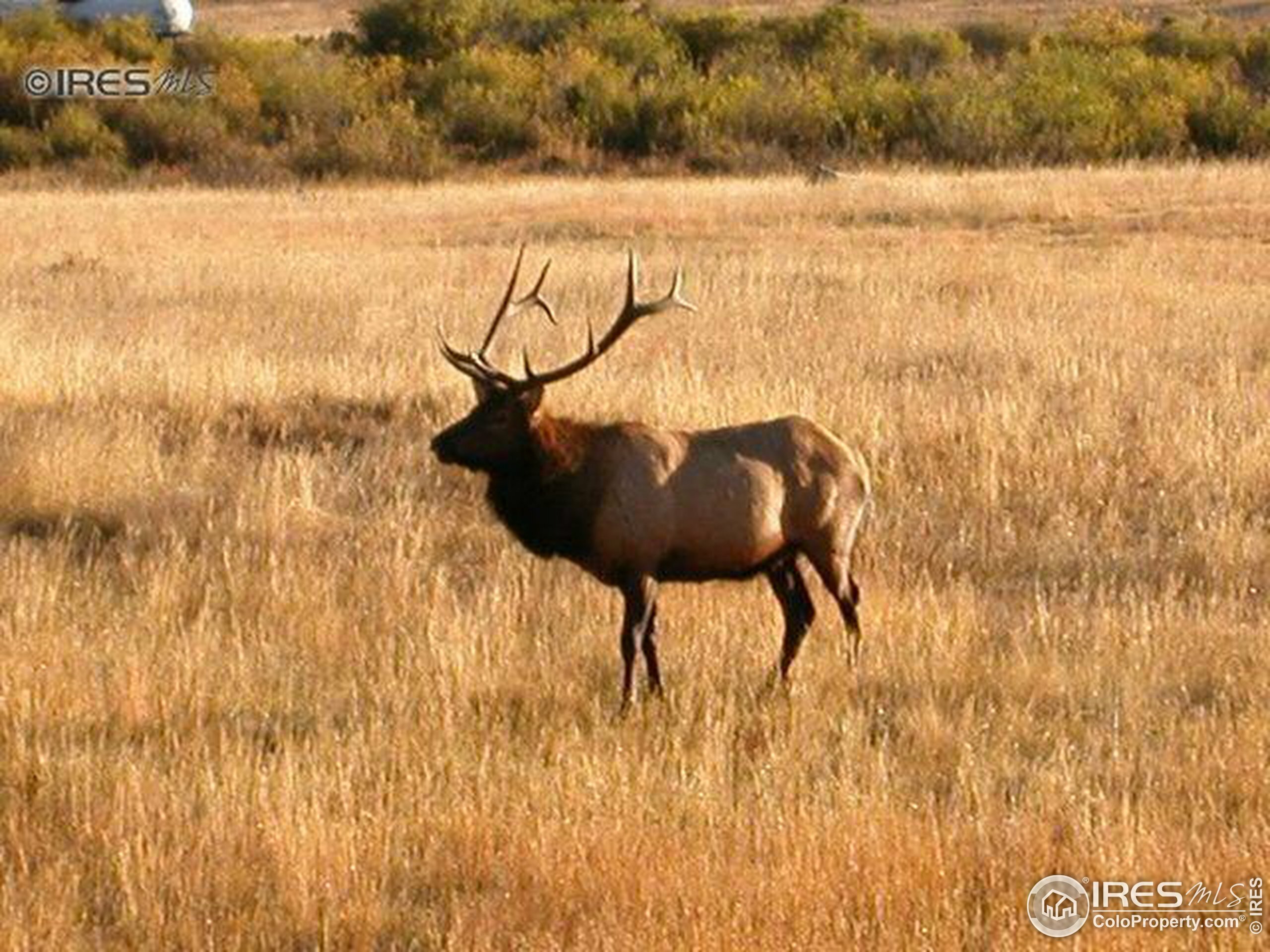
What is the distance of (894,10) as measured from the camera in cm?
7362

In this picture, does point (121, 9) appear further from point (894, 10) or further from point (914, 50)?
point (894, 10)

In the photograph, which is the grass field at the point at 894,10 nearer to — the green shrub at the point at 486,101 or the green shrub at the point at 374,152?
the green shrub at the point at 486,101

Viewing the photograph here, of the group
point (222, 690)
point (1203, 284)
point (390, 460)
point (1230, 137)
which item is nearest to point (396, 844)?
point (222, 690)

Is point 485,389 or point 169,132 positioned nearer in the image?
point 485,389

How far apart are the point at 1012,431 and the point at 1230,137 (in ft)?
89.2

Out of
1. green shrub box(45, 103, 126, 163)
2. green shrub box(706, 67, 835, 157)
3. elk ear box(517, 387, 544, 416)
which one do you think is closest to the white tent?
green shrub box(45, 103, 126, 163)

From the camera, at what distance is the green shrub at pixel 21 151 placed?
39094 mm

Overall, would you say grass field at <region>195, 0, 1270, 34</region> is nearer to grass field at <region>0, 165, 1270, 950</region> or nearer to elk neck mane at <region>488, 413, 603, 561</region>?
grass field at <region>0, 165, 1270, 950</region>

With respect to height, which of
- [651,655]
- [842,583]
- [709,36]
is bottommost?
[651,655]

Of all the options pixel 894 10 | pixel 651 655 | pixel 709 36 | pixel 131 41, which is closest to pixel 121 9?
pixel 131 41

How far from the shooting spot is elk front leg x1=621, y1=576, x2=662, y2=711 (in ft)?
27.2

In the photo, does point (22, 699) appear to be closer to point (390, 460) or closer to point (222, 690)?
point (222, 690)

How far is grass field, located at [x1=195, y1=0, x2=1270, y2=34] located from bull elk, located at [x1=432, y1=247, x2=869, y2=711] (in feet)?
165

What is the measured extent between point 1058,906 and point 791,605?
2817 mm
